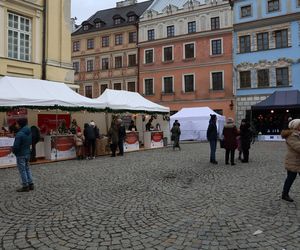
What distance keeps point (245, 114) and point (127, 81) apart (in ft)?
45.1

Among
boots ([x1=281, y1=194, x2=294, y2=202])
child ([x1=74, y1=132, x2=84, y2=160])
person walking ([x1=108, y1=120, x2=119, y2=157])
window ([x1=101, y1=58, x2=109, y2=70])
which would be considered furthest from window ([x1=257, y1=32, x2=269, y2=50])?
boots ([x1=281, y1=194, x2=294, y2=202])

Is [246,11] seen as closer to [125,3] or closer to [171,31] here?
[171,31]

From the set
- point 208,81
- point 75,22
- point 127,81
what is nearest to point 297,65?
point 208,81

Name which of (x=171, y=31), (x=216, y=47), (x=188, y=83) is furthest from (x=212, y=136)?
(x=171, y=31)

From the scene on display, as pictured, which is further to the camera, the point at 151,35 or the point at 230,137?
the point at 151,35

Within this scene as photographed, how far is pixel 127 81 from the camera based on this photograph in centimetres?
3994

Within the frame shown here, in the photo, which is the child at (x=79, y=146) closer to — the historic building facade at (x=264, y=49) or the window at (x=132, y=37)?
the historic building facade at (x=264, y=49)

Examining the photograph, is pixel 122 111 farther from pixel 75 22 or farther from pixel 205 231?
pixel 75 22

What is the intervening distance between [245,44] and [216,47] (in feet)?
9.49

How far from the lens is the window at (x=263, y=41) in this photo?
31844 mm

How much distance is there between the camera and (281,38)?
31234 mm

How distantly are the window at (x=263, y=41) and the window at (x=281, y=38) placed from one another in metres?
0.84

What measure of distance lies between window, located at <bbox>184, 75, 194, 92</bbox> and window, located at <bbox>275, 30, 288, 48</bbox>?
337 inches

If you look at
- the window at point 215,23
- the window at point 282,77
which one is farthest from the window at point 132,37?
the window at point 282,77
